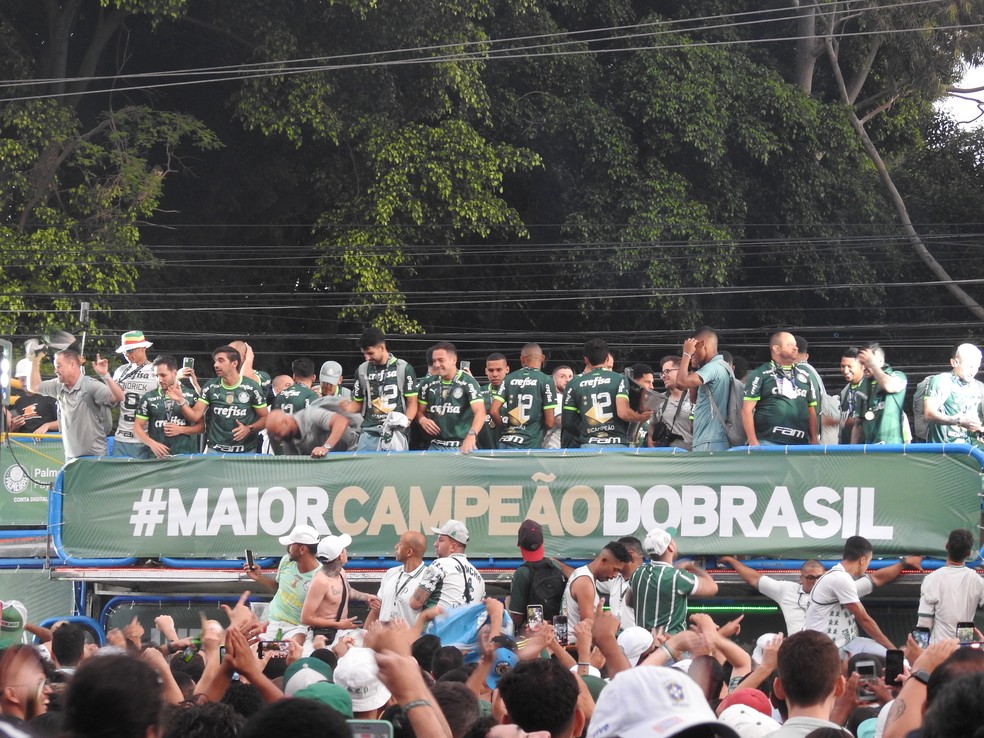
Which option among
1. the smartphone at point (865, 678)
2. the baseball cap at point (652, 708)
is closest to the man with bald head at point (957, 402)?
the smartphone at point (865, 678)

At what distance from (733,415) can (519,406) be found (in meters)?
1.97

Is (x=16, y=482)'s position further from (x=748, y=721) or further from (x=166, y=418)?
(x=748, y=721)

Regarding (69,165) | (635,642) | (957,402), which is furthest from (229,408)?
(69,165)

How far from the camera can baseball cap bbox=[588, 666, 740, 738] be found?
315cm

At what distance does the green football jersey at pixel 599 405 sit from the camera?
39.5ft

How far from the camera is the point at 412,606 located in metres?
9.92

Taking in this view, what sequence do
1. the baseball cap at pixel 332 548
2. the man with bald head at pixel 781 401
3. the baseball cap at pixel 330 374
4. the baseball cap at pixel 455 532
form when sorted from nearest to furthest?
1. the baseball cap at pixel 455 532
2. the baseball cap at pixel 332 548
3. the man with bald head at pixel 781 401
4. the baseball cap at pixel 330 374

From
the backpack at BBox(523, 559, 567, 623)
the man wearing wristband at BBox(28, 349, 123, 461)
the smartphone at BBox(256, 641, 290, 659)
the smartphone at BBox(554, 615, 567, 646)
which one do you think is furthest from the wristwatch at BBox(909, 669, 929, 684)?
the man wearing wristband at BBox(28, 349, 123, 461)

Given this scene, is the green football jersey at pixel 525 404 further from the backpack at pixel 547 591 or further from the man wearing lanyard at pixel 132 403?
the man wearing lanyard at pixel 132 403

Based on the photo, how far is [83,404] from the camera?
1361cm

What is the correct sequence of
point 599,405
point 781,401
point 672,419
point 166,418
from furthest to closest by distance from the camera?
point 166,418, point 672,419, point 599,405, point 781,401

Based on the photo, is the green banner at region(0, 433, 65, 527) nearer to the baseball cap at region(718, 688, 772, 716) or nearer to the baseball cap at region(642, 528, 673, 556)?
the baseball cap at region(642, 528, 673, 556)

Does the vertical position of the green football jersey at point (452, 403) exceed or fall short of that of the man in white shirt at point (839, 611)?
it exceeds it

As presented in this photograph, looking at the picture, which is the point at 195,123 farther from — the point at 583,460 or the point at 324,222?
the point at 583,460
